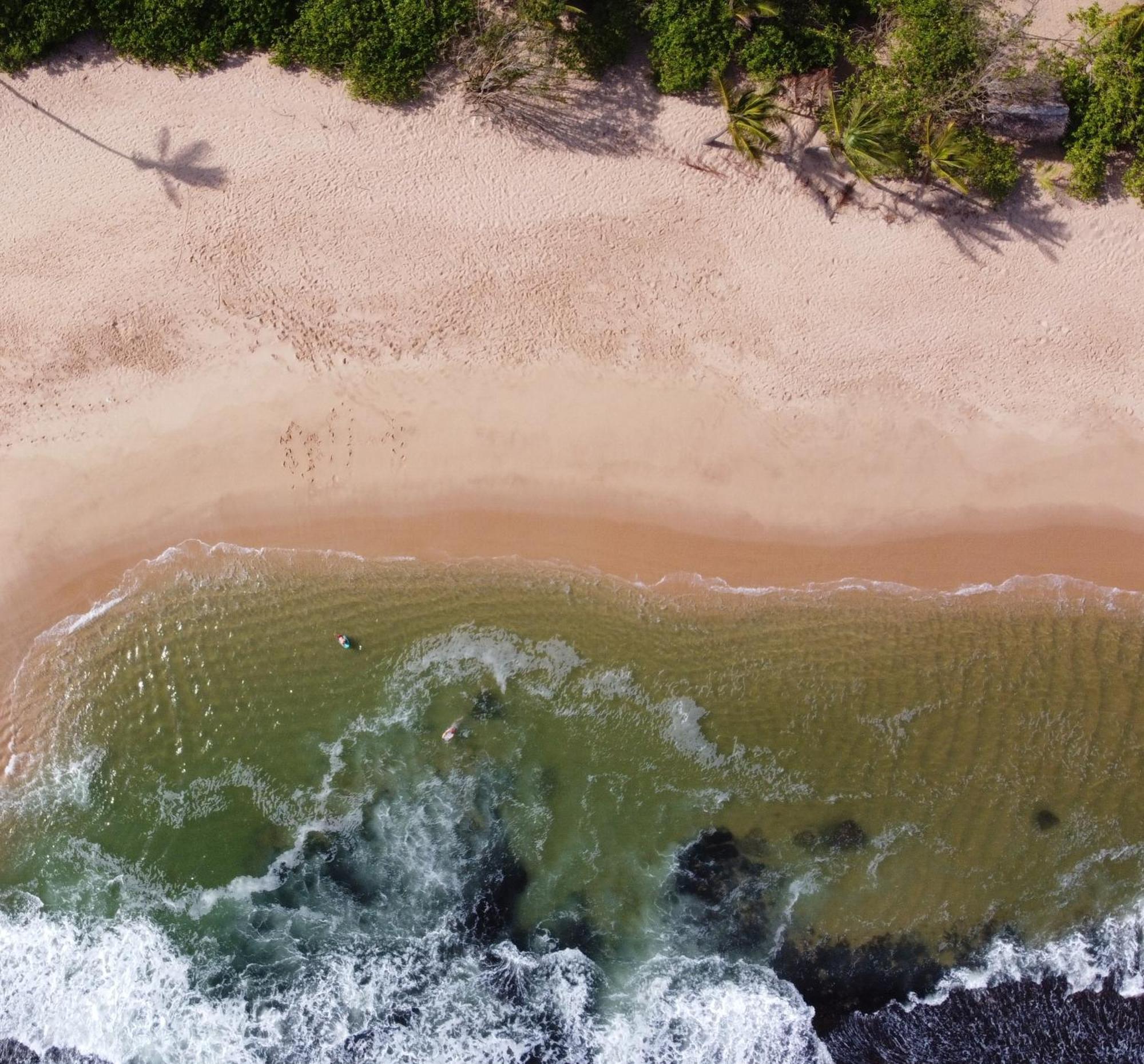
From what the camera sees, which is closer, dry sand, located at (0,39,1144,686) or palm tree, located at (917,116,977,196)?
palm tree, located at (917,116,977,196)

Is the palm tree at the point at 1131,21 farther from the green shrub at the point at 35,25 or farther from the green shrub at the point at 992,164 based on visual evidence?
the green shrub at the point at 35,25

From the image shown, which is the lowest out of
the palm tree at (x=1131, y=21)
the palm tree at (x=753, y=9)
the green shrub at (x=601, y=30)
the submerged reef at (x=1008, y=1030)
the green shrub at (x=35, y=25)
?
the submerged reef at (x=1008, y=1030)

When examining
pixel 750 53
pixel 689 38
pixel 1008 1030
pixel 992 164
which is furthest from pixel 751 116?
pixel 1008 1030

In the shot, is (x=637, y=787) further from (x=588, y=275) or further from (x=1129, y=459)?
(x=1129, y=459)

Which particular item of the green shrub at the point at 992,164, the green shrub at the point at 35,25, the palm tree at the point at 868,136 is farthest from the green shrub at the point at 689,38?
the green shrub at the point at 35,25

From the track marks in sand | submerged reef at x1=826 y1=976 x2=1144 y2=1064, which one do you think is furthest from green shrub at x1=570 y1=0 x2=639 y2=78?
submerged reef at x1=826 y1=976 x2=1144 y2=1064

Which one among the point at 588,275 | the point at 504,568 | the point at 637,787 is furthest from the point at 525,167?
A: the point at 637,787

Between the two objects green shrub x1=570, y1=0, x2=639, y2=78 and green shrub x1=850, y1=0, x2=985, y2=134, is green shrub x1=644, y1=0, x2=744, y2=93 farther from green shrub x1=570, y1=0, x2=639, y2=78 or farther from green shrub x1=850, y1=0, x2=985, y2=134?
green shrub x1=850, y1=0, x2=985, y2=134
